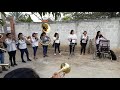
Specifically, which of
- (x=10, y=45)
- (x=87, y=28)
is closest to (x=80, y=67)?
(x=10, y=45)

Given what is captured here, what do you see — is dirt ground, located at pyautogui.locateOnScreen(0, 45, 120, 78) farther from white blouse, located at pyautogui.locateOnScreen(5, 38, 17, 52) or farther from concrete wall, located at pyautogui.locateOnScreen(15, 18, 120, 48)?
concrete wall, located at pyautogui.locateOnScreen(15, 18, 120, 48)

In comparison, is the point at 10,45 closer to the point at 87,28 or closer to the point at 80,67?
the point at 80,67

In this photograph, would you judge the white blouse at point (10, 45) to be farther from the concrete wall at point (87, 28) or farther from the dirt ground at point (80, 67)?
the concrete wall at point (87, 28)

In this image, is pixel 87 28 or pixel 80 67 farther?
pixel 87 28

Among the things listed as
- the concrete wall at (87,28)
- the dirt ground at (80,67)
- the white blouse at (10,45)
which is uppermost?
the concrete wall at (87,28)

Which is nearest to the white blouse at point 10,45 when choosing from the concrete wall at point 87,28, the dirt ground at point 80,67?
the dirt ground at point 80,67

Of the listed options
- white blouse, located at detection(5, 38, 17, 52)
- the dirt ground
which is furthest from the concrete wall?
white blouse, located at detection(5, 38, 17, 52)

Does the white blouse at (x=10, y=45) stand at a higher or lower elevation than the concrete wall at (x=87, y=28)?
lower

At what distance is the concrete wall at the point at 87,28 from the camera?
416 inches

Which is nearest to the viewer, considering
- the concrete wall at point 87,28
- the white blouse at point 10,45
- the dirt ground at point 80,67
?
the dirt ground at point 80,67

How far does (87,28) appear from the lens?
11414 millimetres
